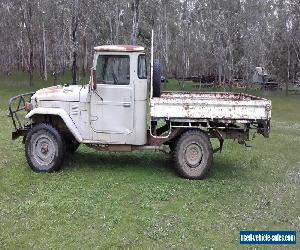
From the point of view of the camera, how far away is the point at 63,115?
358 inches

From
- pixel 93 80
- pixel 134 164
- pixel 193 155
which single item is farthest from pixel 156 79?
pixel 134 164

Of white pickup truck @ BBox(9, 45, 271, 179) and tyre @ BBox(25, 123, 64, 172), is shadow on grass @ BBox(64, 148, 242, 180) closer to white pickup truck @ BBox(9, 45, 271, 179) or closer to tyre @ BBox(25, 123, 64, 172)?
tyre @ BBox(25, 123, 64, 172)

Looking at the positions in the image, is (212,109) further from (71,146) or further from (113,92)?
(71,146)

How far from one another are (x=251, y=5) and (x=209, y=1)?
156 inches

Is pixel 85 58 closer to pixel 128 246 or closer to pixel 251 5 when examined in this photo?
pixel 251 5

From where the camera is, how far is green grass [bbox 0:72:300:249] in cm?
627

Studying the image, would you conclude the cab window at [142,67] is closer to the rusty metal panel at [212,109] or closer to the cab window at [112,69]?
the cab window at [112,69]

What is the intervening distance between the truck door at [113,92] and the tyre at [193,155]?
112 centimetres

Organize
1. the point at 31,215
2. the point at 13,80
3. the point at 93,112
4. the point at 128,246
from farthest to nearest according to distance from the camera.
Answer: the point at 13,80, the point at 93,112, the point at 31,215, the point at 128,246

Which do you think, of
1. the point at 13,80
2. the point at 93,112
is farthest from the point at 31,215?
the point at 13,80

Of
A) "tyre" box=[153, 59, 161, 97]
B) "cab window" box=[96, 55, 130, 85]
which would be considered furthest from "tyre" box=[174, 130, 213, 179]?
"cab window" box=[96, 55, 130, 85]

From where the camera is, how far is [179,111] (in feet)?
29.2

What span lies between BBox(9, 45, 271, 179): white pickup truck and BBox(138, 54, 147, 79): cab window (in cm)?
2

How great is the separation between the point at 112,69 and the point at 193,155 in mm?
2396
